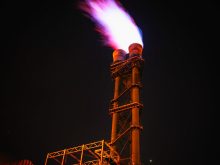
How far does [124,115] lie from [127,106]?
8.24 feet

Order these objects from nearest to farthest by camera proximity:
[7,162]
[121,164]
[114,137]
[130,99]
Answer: [121,164] → [114,137] → [130,99] → [7,162]

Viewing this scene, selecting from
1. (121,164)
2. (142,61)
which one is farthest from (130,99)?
(121,164)

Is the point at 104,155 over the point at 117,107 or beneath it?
beneath

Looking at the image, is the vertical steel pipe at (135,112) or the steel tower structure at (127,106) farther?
the steel tower structure at (127,106)

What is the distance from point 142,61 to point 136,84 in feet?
15.3

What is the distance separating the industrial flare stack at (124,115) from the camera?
34800mm

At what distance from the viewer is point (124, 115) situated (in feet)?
143

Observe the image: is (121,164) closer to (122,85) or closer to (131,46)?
(122,85)

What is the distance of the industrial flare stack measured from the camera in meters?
34.8

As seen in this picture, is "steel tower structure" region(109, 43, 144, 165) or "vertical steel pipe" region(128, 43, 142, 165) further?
"steel tower structure" region(109, 43, 144, 165)

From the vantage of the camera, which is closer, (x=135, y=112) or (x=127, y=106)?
(x=135, y=112)

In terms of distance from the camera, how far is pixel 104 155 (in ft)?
108

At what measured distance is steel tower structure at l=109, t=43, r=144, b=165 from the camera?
3843 cm

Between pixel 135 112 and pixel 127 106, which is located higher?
pixel 127 106
